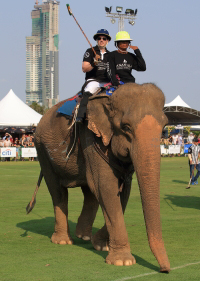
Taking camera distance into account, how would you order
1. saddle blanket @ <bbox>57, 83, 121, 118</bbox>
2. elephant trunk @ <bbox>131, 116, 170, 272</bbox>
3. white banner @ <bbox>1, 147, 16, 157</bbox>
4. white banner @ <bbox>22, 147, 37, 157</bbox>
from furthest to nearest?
white banner @ <bbox>22, 147, 37, 157</bbox> < white banner @ <bbox>1, 147, 16, 157</bbox> < saddle blanket @ <bbox>57, 83, 121, 118</bbox> < elephant trunk @ <bbox>131, 116, 170, 272</bbox>

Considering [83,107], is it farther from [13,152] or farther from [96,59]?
[13,152]

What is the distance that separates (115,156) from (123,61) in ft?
5.15

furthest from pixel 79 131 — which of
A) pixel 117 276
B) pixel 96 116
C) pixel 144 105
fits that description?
pixel 117 276

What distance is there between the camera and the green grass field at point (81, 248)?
6.89 meters

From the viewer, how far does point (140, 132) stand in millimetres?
6980

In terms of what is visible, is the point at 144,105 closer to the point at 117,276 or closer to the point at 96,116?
the point at 96,116

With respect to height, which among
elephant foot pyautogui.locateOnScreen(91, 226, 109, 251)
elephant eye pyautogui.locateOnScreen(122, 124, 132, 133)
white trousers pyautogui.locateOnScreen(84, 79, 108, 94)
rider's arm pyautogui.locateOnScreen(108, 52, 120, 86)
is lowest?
elephant foot pyautogui.locateOnScreen(91, 226, 109, 251)

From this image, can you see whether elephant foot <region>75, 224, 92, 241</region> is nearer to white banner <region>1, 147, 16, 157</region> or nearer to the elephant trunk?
the elephant trunk

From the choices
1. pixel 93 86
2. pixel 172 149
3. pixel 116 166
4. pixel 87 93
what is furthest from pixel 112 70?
pixel 172 149

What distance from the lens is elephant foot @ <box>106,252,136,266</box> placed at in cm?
744

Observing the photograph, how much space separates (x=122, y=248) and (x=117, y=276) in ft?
2.64

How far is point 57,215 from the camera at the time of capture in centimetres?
980

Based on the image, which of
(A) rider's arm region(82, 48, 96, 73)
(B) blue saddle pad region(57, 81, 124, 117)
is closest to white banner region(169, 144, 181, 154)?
(B) blue saddle pad region(57, 81, 124, 117)

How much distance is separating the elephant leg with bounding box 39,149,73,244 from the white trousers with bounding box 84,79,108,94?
2076 mm
